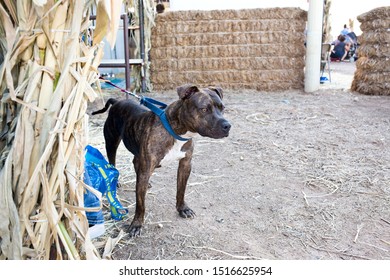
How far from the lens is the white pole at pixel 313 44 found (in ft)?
25.8

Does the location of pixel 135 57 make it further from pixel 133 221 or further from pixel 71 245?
pixel 71 245

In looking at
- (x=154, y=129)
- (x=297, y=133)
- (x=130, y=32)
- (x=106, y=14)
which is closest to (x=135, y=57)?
(x=130, y=32)

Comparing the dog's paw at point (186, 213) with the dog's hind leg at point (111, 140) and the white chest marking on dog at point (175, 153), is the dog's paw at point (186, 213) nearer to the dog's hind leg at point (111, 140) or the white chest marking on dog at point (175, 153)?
the white chest marking on dog at point (175, 153)

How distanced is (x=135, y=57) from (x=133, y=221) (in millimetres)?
6339

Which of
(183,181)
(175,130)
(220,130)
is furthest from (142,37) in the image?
(220,130)

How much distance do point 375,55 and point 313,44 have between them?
1.39 metres

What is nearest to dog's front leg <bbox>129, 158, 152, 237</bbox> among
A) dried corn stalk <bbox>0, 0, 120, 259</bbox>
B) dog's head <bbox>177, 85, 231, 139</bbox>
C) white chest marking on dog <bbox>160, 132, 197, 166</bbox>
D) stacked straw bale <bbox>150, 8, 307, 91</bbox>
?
white chest marking on dog <bbox>160, 132, 197, 166</bbox>

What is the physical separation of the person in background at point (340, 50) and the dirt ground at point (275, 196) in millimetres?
10995

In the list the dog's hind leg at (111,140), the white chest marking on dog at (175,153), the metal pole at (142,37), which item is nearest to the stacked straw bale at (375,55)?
the metal pole at (142,37)

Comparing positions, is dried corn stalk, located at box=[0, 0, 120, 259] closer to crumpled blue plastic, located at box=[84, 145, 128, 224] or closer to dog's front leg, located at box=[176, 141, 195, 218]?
crumpled blue plastic, located at box=[84, 145, 128, 224]

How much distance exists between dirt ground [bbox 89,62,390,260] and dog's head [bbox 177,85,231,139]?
72cm

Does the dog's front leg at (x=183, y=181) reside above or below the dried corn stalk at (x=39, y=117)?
below

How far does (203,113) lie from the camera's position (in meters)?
2.37
